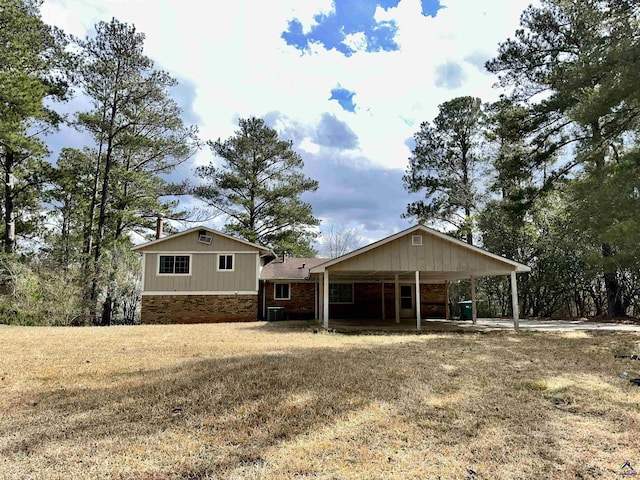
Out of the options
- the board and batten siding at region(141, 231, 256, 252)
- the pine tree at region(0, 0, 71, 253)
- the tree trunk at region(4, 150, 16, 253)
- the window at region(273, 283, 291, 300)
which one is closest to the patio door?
the window at region(273, 283, 291, 300)

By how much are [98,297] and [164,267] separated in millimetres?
3579

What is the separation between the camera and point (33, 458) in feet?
10.6

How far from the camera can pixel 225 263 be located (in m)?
18.2

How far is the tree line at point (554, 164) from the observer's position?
29.7 feet

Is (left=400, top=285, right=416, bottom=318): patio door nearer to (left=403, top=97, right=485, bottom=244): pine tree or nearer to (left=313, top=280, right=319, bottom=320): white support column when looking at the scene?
(left=313, top=280, right=319, bottom=320): white support column

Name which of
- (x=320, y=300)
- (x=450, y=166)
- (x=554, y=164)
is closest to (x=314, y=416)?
(x=320, y=300)

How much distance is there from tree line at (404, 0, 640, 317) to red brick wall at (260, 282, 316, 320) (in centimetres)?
861

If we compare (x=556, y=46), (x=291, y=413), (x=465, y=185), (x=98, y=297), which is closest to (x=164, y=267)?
(x=98, y=297)

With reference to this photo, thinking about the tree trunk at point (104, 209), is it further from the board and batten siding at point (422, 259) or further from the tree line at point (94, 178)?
the board and batten siding at point (422, 259)

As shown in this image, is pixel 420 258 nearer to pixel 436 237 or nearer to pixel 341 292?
pixel 436 237

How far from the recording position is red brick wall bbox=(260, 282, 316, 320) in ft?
62.8

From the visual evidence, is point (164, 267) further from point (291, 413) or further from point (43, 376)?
point (291, 413)

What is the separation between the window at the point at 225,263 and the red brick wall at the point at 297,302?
6.93 ft

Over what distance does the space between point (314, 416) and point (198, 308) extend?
1471 centimetres
